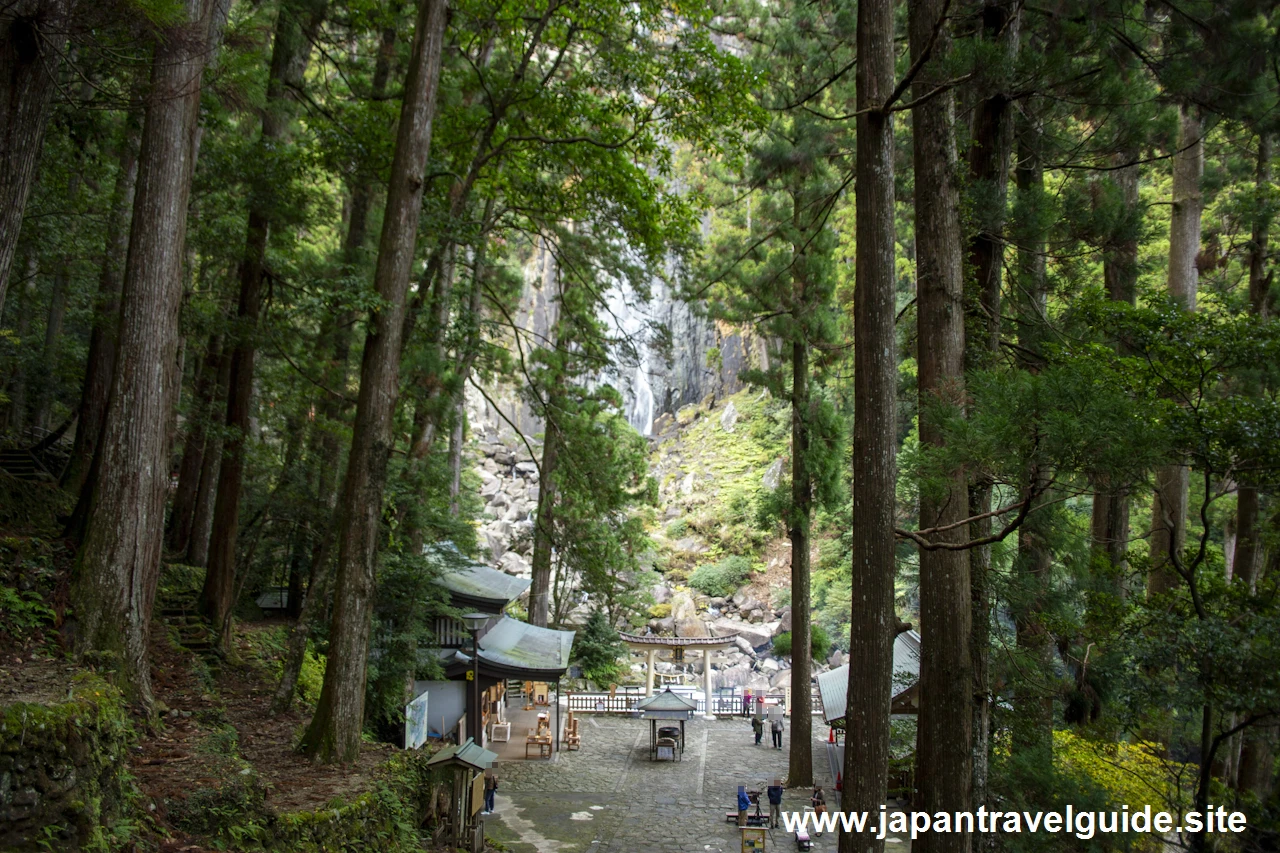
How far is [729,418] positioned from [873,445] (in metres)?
38.7

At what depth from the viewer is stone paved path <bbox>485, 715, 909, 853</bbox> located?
9422mm

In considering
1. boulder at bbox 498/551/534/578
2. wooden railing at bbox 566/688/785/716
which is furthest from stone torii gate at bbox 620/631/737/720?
boulder at bbox 498/551/534/578

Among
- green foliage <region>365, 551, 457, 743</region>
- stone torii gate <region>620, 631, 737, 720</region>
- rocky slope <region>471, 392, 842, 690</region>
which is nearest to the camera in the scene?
green foliage <region>365, 551, 457, 743</region>

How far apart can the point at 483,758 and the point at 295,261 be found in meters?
8.12

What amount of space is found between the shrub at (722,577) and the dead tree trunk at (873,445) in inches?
1036

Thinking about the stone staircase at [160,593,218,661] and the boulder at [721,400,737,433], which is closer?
the stone staircase at [160,593,218,661]

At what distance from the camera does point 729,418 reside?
4288cm

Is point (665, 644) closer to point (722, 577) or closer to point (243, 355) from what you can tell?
point (722, 577)

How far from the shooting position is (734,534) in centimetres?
3303

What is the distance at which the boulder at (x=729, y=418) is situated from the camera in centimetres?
4247

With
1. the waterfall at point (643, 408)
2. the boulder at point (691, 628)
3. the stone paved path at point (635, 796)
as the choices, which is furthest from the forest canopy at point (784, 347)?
the waterfall at point (643, 408)

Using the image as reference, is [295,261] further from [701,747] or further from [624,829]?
[701,747]

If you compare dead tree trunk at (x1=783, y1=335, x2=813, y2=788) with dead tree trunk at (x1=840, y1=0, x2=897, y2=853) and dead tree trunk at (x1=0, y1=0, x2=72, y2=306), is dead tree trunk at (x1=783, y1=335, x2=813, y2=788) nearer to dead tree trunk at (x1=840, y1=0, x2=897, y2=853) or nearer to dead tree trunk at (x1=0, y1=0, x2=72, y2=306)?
dead tree trunk at (x1=840, y1=0, x2=897, y2=853)

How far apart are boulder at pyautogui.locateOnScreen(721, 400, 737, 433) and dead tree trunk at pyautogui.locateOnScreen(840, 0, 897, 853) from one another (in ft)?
124
